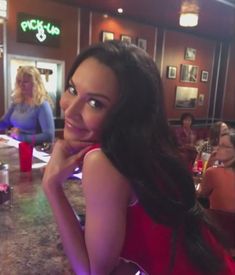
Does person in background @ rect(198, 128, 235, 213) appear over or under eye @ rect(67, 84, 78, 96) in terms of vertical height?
under

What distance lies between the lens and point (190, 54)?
766 centimetres

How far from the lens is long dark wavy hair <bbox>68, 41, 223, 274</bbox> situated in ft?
2.21

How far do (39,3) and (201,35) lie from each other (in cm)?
436

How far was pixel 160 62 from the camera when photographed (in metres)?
7.07

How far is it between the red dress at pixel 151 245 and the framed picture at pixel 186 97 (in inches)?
277

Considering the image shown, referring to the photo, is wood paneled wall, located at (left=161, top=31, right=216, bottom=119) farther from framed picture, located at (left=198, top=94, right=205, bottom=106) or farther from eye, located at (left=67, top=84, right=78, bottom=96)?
eye, located at (left=67, top=84, right=78, bottom=96)

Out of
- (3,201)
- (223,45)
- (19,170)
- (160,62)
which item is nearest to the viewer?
(3,201)

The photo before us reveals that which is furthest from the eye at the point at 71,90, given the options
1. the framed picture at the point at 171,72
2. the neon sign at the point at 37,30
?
the framed picture at the point at 171,72

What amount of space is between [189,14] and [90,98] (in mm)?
4677

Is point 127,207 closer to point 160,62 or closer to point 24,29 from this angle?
point 24,29

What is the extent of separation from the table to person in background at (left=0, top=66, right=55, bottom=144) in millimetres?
1436

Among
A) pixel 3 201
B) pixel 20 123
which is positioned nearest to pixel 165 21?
pixel 20 123

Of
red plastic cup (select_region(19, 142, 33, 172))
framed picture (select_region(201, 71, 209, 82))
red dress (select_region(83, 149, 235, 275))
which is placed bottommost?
red plastic cup (select_region(19, 142, 33, 172))

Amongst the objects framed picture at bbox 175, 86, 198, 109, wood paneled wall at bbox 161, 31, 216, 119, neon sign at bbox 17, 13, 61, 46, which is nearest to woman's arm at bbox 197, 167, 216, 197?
neon sign at bbox 17, 13, 61, 46
